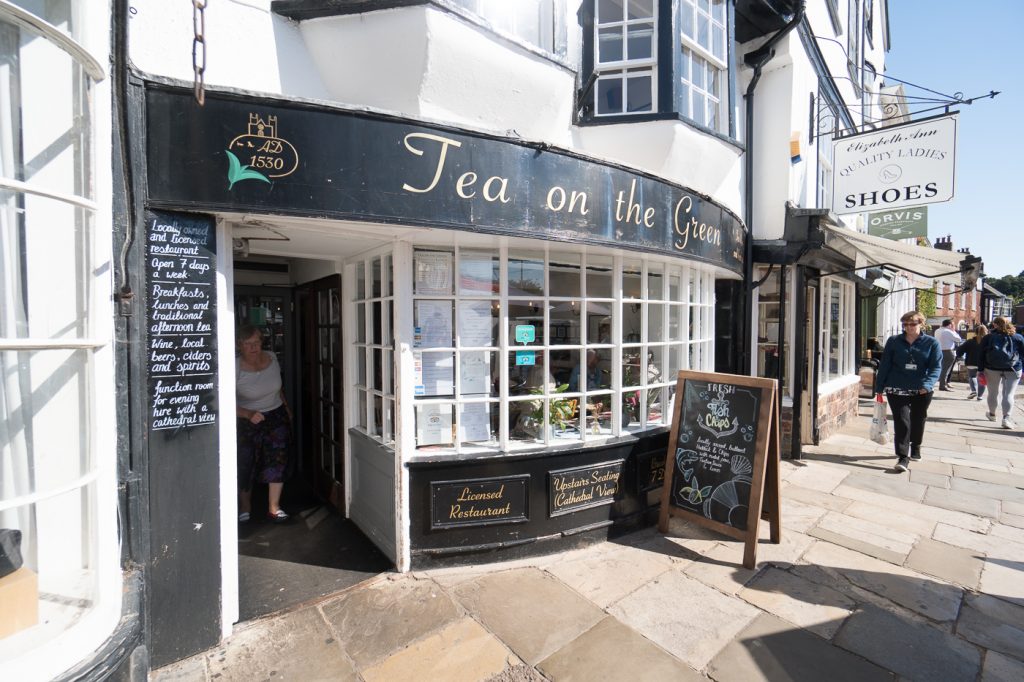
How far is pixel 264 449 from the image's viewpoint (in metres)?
4.27

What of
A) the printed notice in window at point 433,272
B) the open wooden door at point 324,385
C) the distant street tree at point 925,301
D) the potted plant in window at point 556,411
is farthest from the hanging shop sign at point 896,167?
the distant street tree at point 925,301

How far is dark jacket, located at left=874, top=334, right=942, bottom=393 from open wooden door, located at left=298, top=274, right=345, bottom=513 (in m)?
6.27

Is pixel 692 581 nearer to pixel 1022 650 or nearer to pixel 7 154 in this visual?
pixel 1022 650

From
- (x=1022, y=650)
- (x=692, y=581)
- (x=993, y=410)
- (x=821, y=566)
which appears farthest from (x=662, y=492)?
(x=993, y=410)

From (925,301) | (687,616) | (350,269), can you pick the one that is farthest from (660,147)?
(925,301)

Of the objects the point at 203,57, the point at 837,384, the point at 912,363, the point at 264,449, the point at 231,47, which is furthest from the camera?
the point at 837,384

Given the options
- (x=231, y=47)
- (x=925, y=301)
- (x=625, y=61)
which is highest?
(x=625, y=61)

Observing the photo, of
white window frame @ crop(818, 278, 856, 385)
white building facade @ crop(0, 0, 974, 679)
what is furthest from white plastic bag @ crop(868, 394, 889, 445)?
white building facade @ crop(0, 0, 974, 679)

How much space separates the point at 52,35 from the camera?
1.78 meters

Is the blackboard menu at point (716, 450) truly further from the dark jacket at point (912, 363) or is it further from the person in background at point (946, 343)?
the person in background at point (946, 343)

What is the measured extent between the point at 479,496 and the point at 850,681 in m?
2.27

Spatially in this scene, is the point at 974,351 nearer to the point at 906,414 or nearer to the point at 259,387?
the point at 906,414

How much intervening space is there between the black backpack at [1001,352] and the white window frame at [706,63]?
6.60 metres

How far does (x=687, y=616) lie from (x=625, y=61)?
14.6ft
